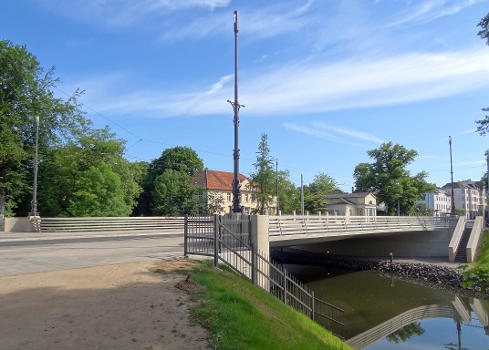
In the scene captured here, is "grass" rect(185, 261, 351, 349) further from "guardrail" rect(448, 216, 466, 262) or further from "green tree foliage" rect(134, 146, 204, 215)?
"green tree foliage" rect(134, 146, 204, 215)

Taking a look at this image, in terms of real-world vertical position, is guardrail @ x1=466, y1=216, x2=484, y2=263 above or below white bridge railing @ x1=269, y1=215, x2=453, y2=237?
below

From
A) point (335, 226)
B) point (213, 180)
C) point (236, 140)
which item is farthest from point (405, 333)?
point (213, 180)

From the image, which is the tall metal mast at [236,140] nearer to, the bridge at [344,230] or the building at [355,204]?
the bridge at [344,230]

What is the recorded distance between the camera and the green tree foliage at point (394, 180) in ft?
184

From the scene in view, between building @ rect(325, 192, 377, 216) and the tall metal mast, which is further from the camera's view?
building @ rect(325, 192, 377, 216)

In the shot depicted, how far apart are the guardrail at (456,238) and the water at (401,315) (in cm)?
576

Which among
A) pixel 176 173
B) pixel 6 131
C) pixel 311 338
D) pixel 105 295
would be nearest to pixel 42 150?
pixel 6 131

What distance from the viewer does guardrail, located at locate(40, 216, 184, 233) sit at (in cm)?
2391

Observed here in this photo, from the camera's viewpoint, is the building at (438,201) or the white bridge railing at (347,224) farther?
the building at (438,201)

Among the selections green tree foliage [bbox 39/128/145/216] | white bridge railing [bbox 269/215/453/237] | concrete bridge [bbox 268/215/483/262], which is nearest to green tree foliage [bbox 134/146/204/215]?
green tree foliage [bbox 39/128/145/216]

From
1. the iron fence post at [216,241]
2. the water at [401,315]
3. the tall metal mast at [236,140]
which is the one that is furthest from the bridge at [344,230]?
the water at [401,315]

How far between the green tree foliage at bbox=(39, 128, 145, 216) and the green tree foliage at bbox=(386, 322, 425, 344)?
23.1 metres

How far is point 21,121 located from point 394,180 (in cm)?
4871

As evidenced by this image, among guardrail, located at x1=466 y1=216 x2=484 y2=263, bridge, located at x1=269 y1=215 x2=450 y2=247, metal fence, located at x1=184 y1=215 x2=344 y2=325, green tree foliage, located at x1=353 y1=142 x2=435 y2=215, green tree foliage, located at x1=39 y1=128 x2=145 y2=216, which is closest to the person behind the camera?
metal fence, located at x1=184 y1=215 x2=344 y2=325
